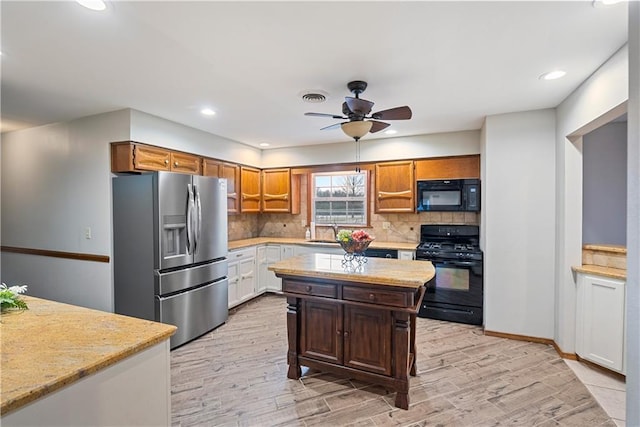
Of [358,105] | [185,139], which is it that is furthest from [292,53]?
[185,139]

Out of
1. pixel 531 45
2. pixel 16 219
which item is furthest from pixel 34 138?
pixel 531 45

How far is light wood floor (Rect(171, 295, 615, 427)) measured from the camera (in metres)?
2.15

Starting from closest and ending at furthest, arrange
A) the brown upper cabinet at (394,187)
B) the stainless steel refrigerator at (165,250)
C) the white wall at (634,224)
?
the white wall at (634,224), the stainless steel refrigerator at (165,250), the brown upper cabinet at (394,187)

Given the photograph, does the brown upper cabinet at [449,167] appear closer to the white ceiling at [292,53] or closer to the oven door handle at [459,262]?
the white ceiling at [292,53]

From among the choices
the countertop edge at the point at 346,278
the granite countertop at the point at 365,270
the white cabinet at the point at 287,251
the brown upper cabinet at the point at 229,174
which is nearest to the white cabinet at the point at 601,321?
the granite countertop at the point at 365,270

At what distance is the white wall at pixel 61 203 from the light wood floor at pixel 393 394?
158cm

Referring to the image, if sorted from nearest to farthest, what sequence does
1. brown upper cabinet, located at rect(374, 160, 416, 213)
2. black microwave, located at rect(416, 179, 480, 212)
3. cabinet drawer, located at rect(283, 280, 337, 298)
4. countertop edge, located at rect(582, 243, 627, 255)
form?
1. cabinet drawer, located at rect(283, 280, 337, 298)
2. countertop edge, located at rect(582, 243, 627, 255)
3. black microwave, located at rect(416, 179, 480, 212)
4. brown upper cabinet, located at rect(374, 160, 416, 213)

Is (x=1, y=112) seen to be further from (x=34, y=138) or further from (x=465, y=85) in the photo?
(x=465, y=85)

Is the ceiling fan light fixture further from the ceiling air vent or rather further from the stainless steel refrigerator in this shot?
the stainless steel refrigerator

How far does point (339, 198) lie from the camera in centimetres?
548

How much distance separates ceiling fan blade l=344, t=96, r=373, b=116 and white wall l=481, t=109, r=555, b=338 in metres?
1.90

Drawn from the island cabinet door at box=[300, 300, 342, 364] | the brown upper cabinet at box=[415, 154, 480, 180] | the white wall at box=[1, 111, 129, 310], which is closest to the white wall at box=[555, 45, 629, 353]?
the brown upper cabinet at box=[415, 154, 480, 180]

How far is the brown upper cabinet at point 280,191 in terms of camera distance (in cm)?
540

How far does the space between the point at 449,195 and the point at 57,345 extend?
4.26m
